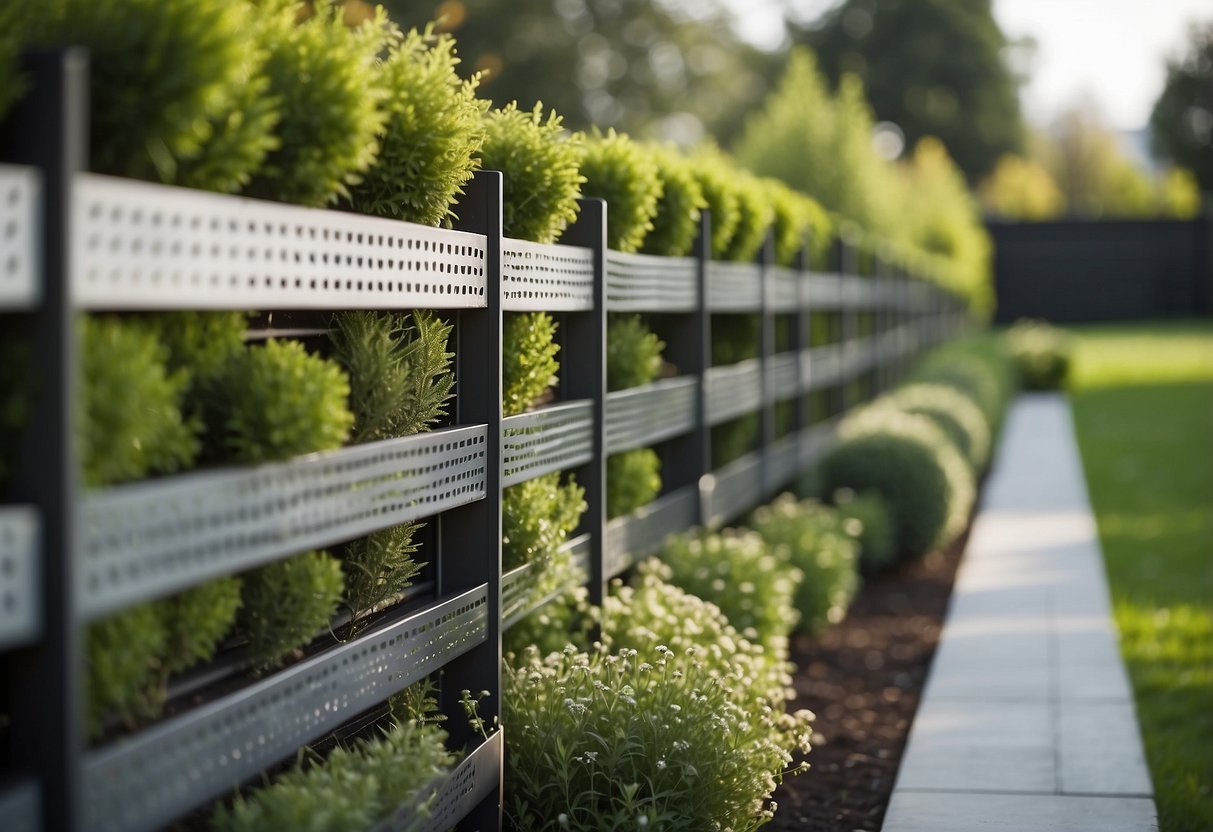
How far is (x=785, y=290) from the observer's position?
29.7 feet

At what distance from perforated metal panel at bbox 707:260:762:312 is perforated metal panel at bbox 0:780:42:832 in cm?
498

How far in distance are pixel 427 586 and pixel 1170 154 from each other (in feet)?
228

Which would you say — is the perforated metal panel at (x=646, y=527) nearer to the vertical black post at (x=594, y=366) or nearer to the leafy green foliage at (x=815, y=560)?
the vertical black post at (x=594, y=366)

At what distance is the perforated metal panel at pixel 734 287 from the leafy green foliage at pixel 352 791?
3889 mm

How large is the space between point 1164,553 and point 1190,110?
63374mm

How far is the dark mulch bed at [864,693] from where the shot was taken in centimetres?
463

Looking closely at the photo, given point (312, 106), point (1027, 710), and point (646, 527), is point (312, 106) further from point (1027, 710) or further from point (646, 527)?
point (1027, 710)

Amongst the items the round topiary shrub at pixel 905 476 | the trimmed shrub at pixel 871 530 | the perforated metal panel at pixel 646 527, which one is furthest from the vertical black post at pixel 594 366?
the round topiary shrub at pixel 905 476

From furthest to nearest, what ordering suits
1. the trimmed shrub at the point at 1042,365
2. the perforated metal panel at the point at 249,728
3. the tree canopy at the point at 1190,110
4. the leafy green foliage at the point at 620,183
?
the tree canopy at the point at 1190,110, the trimmed shrub at the point at 1042,365, the leafy green foliage at the point at 620,183, the perforated metal panel at the point at 249,728

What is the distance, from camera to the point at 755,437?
343 inches

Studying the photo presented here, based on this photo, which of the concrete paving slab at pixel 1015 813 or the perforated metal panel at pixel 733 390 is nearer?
the concrete paving slab at pixel 1015 813

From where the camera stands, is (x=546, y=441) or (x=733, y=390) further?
(x=733, y=390)

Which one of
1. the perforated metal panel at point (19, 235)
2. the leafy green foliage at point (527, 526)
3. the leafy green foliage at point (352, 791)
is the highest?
the perforated metal panel at point (19, 235)

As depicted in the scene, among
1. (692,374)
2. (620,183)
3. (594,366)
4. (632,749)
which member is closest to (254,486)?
(632,749)
